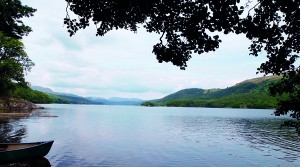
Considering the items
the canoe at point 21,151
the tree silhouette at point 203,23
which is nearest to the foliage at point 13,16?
the canoe at point 21,151

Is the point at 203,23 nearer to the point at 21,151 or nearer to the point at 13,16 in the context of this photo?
the point at 21,151

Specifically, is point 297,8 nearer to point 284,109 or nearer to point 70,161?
point 284,109

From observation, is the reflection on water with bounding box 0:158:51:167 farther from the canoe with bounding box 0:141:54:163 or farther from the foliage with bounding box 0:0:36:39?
the foliage with bounding box 0:0:36:39

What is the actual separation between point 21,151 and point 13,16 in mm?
19231

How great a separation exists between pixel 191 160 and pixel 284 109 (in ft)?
76.8

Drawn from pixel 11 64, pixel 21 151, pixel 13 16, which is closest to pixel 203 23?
pixel 21 151

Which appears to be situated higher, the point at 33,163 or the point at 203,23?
the point at 203,23

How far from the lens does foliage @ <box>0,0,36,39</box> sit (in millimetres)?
31719

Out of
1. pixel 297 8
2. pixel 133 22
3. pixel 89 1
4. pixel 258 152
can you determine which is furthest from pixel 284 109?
pixel 258 152

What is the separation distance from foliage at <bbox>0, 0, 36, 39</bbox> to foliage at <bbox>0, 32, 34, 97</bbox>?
1416 inches

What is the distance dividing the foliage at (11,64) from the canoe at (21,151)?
156 feet

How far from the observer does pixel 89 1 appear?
12.2 m

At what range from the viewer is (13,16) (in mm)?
37469

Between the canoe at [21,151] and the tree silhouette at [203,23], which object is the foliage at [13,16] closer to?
the canoe at [21,151]
